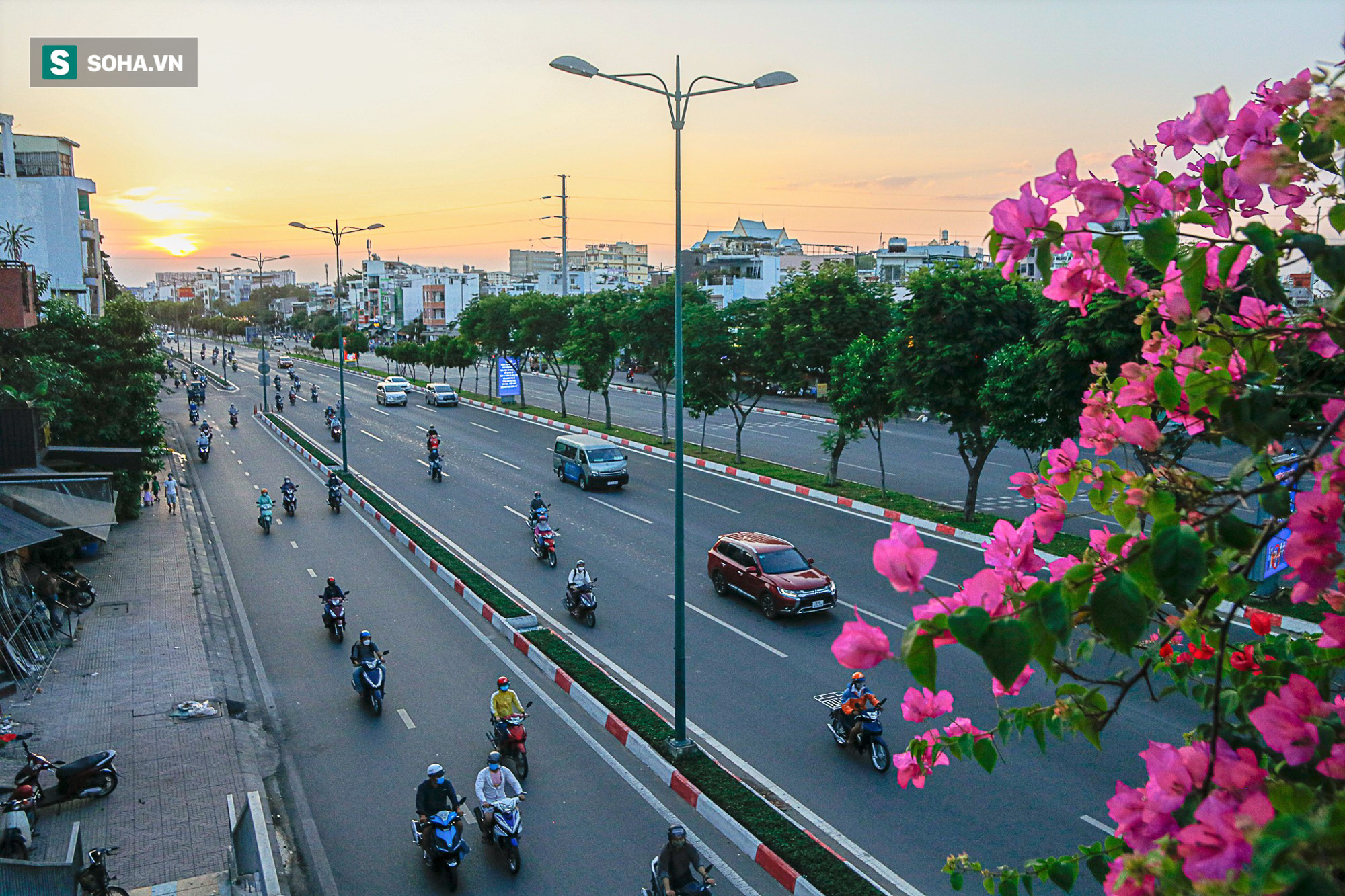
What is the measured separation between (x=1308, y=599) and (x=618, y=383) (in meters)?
66.3

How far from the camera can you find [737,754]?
38.5 ft

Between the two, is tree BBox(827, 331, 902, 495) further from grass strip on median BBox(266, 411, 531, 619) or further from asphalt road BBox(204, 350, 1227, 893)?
grass strip on median BBox(266, 411, 531, 619)

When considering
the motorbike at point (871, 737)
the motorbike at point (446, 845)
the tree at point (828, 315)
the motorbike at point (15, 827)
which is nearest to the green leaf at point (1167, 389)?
the motorbike at point (446, 845)

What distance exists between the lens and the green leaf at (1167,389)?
264 centimetres

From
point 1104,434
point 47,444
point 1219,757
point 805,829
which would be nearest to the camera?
point 1219,757

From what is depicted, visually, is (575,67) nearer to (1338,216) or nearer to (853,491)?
(1338,216)

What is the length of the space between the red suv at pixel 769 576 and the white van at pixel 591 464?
1035cm

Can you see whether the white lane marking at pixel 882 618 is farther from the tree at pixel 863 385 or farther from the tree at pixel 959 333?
the tree at pixel 863 385

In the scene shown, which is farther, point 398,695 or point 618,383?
point 618,383

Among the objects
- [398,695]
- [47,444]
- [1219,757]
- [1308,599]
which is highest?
[1308,599]

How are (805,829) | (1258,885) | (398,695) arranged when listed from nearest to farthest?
(1258,885), (805,829), (398,695)

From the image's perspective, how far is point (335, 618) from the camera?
645 inches

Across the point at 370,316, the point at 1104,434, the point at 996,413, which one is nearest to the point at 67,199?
the point at 996,413

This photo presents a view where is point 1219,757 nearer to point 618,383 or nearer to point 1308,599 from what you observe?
point 1308,599
